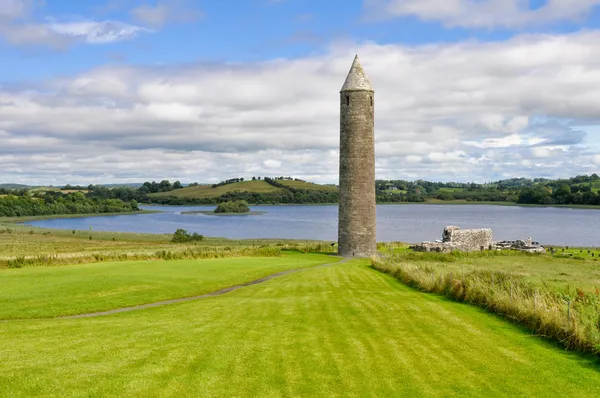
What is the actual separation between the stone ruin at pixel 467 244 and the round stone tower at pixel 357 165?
14.4 ft

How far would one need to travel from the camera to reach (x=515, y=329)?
35.0 ft

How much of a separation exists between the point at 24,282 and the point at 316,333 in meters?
11.3

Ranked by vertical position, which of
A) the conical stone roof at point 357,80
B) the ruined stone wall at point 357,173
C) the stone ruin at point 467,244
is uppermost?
the conical stone roof at point 357,80

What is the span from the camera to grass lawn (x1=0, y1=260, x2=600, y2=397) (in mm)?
7312

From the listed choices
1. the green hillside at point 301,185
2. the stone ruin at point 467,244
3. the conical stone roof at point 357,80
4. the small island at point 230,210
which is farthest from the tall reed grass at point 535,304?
the green hillside at point 301,185

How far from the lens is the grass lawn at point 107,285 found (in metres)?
13.6

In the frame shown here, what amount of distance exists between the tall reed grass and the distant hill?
153m

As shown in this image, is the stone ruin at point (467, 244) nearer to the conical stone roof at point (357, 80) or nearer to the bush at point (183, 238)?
the conical stone roof at point (357, 80)

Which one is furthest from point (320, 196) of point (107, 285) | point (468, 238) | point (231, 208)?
point (107, 285)

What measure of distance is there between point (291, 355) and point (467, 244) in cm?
3045

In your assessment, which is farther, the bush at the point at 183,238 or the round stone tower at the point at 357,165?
the bush at the point at 183,238

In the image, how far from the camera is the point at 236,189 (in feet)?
565

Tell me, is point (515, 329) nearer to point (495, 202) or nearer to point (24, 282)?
point (24, 282)

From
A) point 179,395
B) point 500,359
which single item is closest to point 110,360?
point 179,395
